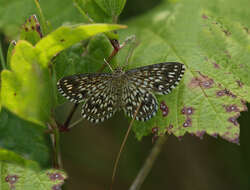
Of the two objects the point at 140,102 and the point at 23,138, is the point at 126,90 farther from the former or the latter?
the point at 23,138

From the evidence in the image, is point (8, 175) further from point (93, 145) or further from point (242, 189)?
point (242, 189)

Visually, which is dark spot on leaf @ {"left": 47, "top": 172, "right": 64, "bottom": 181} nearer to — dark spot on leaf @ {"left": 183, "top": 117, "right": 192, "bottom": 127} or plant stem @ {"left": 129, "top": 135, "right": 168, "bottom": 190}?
dark spot on leaf @ {"left": 183, "top": 117, "right": 192, "bottom": 127}

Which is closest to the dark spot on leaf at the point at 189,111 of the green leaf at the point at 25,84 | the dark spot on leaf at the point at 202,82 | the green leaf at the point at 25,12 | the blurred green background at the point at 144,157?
the dark spot on leaf at the point at 202,82

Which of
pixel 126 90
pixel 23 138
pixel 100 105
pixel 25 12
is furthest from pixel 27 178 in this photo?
pixel 25 12

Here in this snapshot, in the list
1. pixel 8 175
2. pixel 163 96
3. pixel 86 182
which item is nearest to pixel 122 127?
pixel 86 182

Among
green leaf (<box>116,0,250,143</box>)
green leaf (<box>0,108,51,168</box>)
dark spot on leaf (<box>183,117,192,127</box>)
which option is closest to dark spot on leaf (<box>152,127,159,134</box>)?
green leaf (<box>116,0,250,143</box>)

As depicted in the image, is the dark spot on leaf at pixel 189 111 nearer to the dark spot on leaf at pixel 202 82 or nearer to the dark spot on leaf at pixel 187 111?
the dark spot on leaf at pixel 187 111
